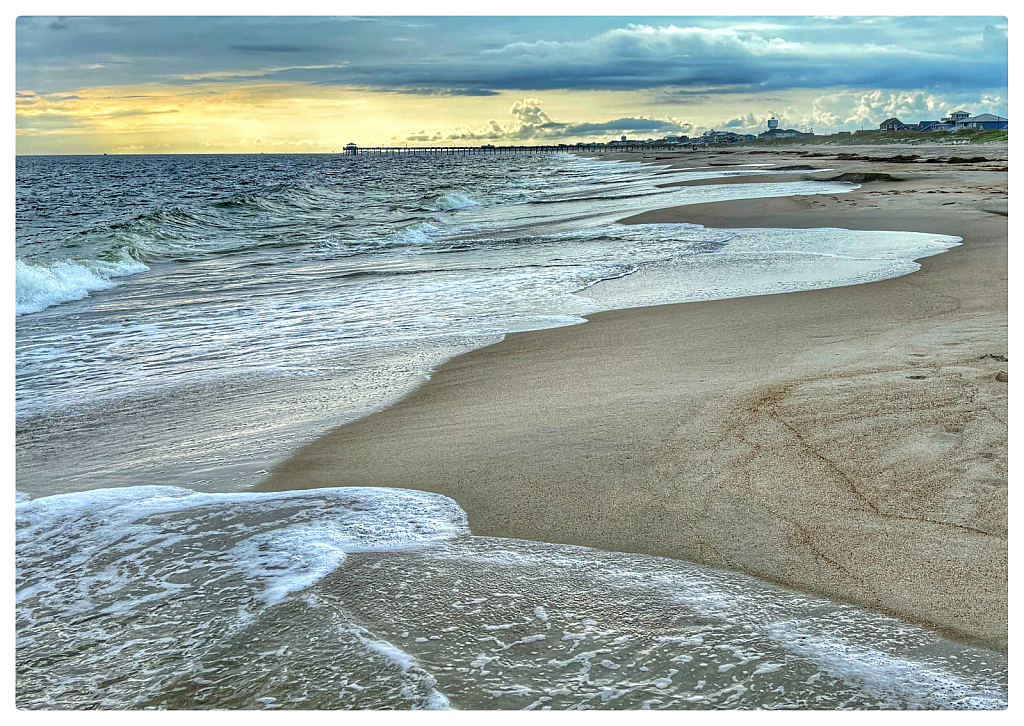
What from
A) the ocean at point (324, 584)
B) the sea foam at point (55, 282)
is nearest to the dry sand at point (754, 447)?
the ocean at point (324, 584)

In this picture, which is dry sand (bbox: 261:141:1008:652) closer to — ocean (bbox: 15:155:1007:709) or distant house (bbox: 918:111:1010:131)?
ocean (bbox: 15:155:1007:709)

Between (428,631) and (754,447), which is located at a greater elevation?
(754,447)

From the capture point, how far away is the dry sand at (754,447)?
9.30 ft

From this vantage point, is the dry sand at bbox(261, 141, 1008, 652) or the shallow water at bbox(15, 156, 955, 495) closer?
the dry sand at bbox(261, 141, 1008, 652)

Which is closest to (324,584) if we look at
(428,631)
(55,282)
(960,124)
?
(428,631)

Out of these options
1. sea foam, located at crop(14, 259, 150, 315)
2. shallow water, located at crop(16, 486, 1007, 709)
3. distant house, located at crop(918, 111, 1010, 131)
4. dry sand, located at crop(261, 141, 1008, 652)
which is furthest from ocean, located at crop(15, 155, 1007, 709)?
distant house, located at crop(918, 111, 1010, 131)

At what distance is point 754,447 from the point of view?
3695mm

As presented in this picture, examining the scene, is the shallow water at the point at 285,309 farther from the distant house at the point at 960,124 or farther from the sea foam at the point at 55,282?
the distant house at the point at 960,124

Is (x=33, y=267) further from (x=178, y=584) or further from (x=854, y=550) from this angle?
(x=854, y=550)

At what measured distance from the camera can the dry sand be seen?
2.84 m

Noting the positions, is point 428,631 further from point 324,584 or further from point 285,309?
point 285,309

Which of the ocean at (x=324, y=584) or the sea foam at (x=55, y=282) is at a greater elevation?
the sea foam at (x=55, y=282)
